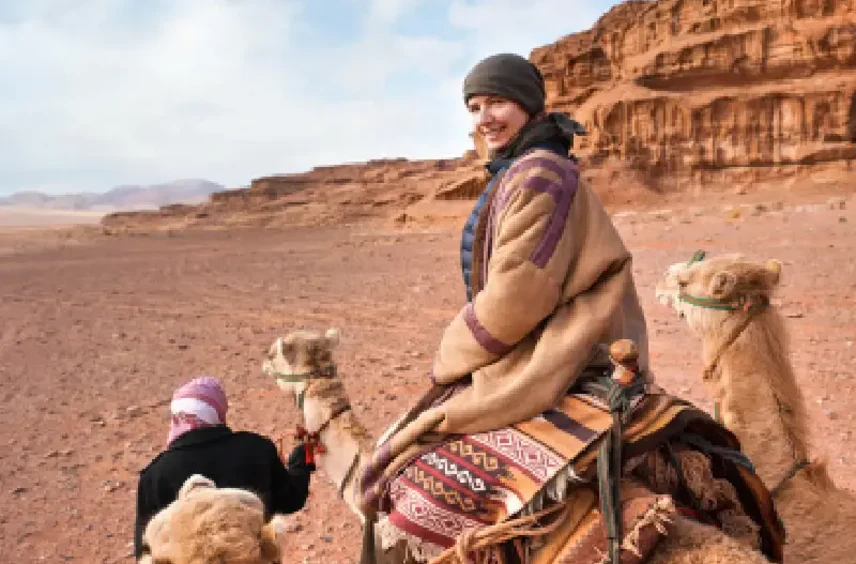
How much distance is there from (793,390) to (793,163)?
30.4 m

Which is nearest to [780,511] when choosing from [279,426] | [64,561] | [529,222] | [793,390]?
[793,390]

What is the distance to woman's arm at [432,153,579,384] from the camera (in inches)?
82.0

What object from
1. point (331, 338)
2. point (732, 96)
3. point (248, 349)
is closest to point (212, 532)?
point (331, 338)

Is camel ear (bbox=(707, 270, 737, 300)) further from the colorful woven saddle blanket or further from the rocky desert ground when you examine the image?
the rocky desert ground

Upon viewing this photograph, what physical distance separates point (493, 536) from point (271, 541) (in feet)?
2.16

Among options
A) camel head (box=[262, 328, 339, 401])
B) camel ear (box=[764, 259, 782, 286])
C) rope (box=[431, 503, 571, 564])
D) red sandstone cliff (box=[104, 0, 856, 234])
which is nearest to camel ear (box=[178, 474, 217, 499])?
rope (box=[431, 503, 571, 564])

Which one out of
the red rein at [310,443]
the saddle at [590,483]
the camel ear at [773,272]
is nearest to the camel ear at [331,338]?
the red rein at [310,443]

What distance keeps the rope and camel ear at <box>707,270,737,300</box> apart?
137 cm

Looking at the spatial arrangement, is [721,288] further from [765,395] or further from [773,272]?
[765,395]

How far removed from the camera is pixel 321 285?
615 inches

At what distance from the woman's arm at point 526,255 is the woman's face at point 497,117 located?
0.77 ft

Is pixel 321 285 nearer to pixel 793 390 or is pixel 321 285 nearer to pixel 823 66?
pixel 793 390

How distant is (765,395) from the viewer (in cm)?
293

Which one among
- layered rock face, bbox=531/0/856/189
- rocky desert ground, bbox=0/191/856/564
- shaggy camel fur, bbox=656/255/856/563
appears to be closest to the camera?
shaggy camel fur, bbox=656/255/856/563
